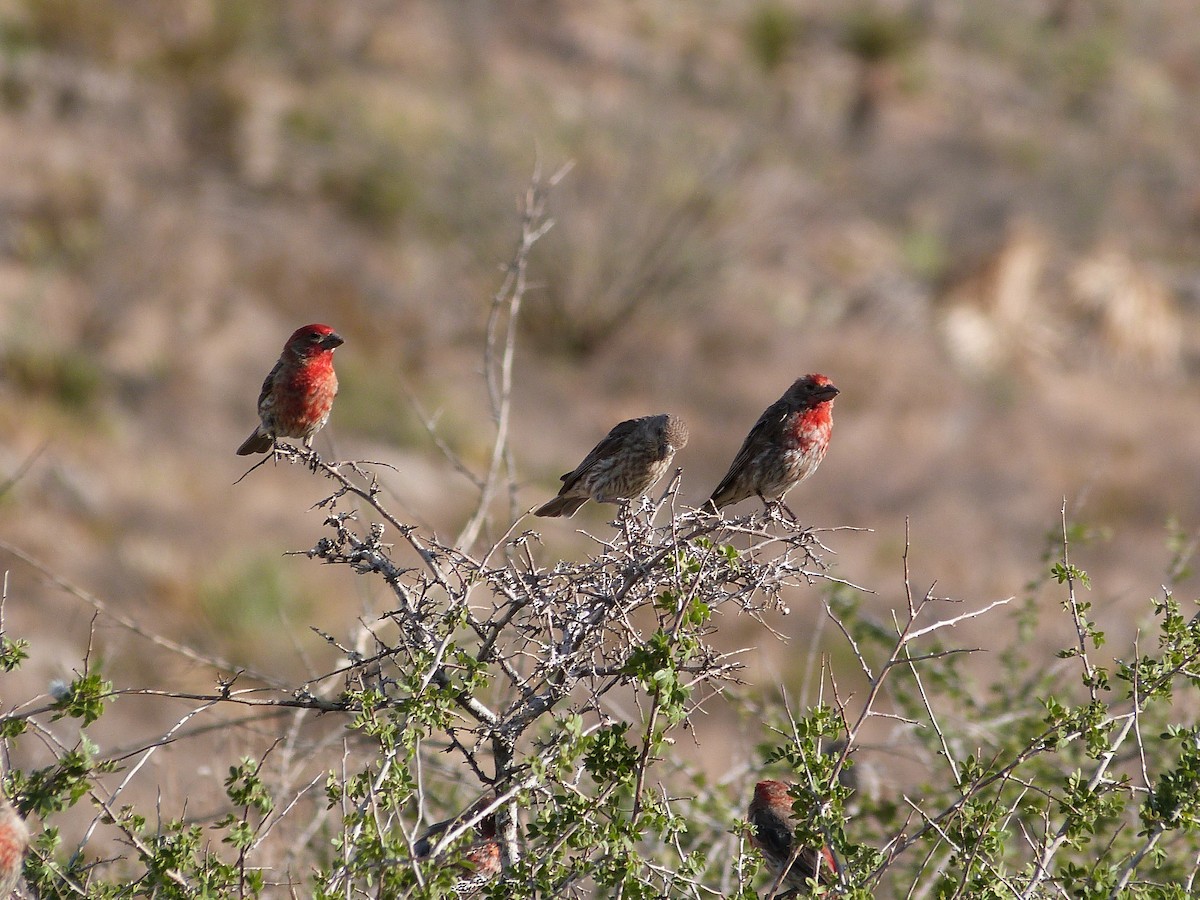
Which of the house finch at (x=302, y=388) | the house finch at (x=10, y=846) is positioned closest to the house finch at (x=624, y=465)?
the house finch at (x=302, y=388)

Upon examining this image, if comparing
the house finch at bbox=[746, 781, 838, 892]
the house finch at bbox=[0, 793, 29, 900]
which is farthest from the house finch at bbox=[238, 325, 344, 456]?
the house finch at bbox=[746, 781, 838, 892]

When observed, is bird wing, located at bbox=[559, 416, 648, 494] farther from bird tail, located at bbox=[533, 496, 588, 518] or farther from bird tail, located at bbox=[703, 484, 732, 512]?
bird tail, located at bbox=[703, 484, 732, 512]

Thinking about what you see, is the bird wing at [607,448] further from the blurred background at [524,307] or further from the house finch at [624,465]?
the blurred background at [524,307]

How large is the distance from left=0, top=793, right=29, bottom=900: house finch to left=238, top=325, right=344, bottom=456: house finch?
93.4 inches

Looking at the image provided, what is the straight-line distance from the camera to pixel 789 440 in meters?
6.45

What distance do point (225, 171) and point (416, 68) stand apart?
5794 millimetres

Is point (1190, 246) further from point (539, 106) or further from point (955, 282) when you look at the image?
point (539, 106)

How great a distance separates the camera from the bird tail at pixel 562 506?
20.6 ft

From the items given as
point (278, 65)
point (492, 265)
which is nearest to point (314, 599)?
point (492, 265)

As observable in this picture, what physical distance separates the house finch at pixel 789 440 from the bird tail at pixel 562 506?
2.64 ft

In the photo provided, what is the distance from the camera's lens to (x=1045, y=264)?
22.2 metres

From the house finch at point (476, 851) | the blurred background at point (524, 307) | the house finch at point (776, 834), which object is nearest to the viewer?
the house finch at point (476, 851)

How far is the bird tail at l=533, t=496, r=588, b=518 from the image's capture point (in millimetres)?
6277

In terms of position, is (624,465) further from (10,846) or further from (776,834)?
(10,846)
